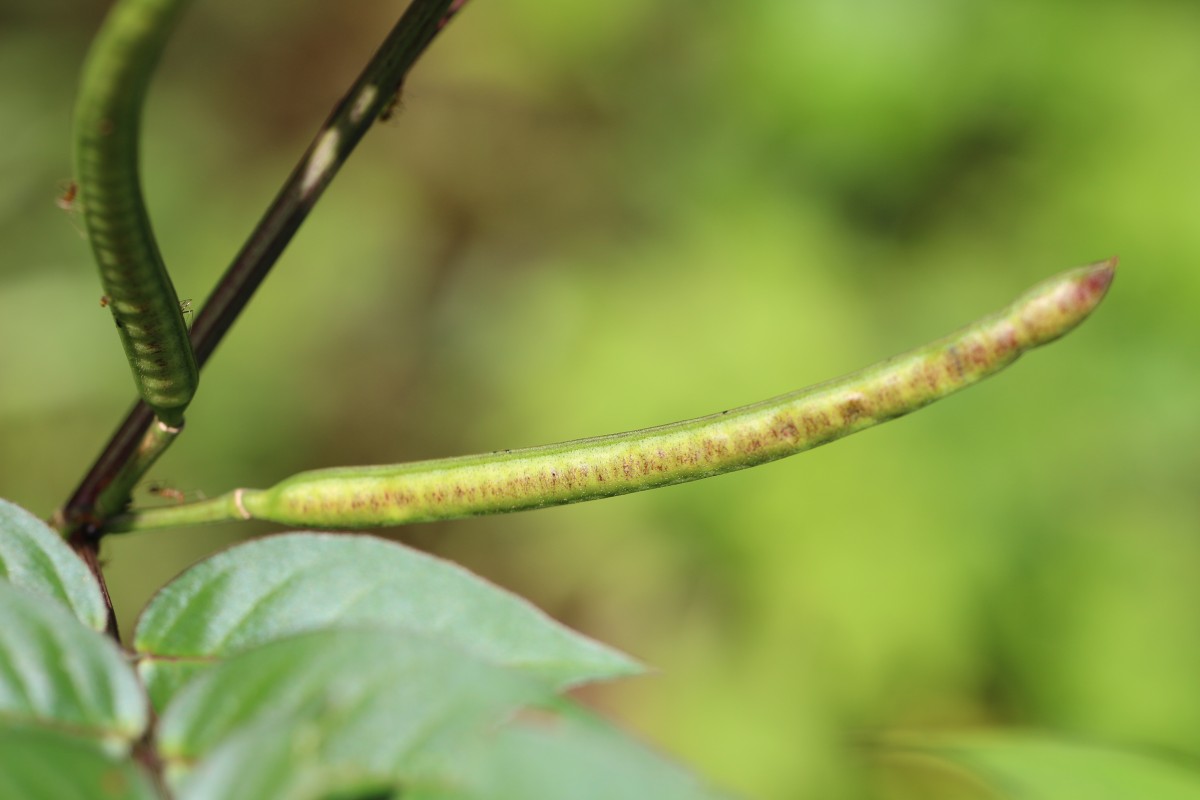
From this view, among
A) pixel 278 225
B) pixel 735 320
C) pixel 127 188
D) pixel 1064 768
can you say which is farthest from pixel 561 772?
pixel 735 320

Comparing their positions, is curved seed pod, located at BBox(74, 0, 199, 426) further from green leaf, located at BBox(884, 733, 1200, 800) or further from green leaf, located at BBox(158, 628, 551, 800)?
green leaf, located at BBox(884, 733, 1200, 800)

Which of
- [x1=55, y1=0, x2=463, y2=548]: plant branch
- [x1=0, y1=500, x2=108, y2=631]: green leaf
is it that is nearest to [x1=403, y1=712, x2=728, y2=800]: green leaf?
[x1=0, y1=500, x2=108, y2=631]: green leaf

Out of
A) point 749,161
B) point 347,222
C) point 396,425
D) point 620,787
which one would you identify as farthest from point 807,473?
point 620,787

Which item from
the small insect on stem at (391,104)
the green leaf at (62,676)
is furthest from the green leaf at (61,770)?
the small insect on stem at (391,104)

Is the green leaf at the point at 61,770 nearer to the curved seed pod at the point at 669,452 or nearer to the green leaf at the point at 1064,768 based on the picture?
the curved seed pod at the point at 669,452

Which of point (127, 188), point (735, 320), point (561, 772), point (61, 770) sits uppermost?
point (735, 320)

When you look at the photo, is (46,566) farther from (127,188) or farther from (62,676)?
(127,188)
